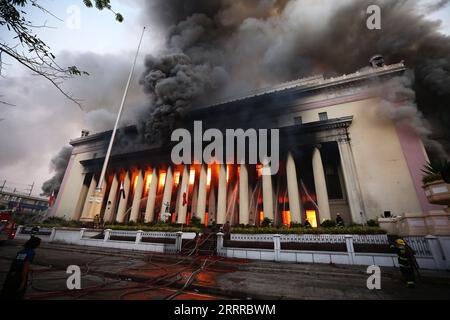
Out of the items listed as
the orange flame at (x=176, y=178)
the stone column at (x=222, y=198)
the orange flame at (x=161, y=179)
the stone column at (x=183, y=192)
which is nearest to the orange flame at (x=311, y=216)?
the stone column at (x=222, y=198)

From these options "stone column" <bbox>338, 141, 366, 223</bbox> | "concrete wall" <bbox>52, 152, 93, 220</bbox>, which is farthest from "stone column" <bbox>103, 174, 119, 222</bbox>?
"stone column" <bbox>338, 141, 366, 223</bbox>

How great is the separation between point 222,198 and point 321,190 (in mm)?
9425

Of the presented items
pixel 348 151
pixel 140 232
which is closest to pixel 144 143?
pixel 140 232

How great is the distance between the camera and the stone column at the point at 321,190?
639 inches

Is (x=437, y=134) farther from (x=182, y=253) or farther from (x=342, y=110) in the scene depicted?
(x=182, y=253)

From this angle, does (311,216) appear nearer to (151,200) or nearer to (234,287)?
(234,287)

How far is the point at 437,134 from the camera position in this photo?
17.8m

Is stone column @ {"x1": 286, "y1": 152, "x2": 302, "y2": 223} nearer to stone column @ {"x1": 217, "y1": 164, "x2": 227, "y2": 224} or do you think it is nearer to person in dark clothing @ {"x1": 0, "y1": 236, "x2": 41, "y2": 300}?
stone column @ {"x1": 217, "y1": 164, "x2": 227, "y2": 224}

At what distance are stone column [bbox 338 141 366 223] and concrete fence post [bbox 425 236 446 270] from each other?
837 cm

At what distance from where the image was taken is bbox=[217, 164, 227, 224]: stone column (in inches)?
774

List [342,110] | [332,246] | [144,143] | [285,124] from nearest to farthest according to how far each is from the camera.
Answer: [332,246], [342,110], [285,124], [144,143]

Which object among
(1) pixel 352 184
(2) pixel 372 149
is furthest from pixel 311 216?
(2) pixel 372 149

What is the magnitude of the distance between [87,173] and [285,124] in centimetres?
3156

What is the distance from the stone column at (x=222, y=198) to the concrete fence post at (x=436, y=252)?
1461cm
